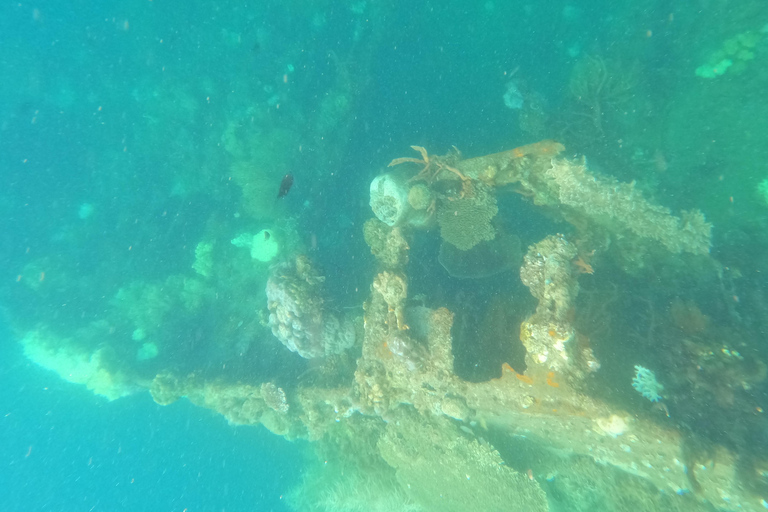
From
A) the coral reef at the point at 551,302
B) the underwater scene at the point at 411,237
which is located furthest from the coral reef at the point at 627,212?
the coral reef at the point at 551,302

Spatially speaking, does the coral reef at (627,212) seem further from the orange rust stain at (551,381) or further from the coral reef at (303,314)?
the coral reef at (303,314)

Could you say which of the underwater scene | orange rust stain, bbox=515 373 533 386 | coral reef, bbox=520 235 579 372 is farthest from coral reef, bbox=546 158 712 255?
orange rust stain, bbox=515 373 533 386

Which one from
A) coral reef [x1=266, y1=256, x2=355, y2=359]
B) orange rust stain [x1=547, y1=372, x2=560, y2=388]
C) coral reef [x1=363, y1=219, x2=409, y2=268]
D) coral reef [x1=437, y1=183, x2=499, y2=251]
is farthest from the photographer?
coral reef [x1=266, y1=256, x2=355, y2=359]

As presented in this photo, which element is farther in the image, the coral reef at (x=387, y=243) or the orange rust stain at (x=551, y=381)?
the coral reef at (x=387, y=243)

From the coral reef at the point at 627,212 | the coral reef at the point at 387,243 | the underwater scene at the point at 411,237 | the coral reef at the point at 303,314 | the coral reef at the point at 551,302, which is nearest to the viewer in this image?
the coral reef at the point at 551,302

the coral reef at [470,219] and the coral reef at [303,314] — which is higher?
the coral reef at [470,219]

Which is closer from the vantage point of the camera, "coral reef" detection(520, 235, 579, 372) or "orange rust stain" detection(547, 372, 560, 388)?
"coral reef" detection(520, 235, 579, 372)

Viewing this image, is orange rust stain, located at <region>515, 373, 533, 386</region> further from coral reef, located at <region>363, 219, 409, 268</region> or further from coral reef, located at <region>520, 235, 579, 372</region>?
coral reef, located at <region>363, 219, 409, 268</region>

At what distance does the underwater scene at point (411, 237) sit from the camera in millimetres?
4441

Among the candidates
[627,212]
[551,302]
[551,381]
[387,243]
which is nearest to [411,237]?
[387,243]

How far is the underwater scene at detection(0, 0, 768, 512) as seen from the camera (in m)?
4.44

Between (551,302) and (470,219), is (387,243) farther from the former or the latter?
(551,302)

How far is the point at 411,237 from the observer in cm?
598

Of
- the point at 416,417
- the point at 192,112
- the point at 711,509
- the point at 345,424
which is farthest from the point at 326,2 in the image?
the point at 711,509
